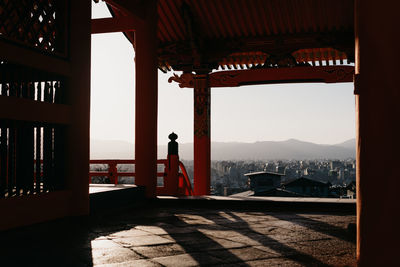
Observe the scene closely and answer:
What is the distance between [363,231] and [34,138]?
148 inches

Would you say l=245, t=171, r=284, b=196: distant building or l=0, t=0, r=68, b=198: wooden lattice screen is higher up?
l=0, t=0, r=68, b=198: wooden lattice screen

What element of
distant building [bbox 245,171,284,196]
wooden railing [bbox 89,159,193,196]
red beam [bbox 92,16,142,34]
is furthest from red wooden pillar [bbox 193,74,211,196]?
distant building [bbox 245,171,284,196]

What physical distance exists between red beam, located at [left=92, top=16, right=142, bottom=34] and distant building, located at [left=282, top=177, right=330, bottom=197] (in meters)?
18.0

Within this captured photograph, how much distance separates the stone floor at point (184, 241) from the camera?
343 centimetres

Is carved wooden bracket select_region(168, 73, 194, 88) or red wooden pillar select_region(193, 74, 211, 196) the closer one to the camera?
red wooden pillar select_region(193, 74, 211, 196)

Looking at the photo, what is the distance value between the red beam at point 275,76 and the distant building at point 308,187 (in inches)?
564

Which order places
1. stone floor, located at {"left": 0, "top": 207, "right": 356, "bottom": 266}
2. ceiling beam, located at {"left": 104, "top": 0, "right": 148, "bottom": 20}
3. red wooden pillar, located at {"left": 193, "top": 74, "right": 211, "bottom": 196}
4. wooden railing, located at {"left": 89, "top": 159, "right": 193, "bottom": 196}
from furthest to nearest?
red wooden pillar, located at {"left": 193, "top": 74, "right": 211, "bottom": 196}, wooden railing, located at {"left": 89, "top": 159, "right": 193, "bottom": 196}, ceiling beam, located at {"left": 104, "top": 0, "right": 148, "bottom": 20}, stone floor, located at {"left": 0, "top": 207, "right": 356, "bottom": 266}

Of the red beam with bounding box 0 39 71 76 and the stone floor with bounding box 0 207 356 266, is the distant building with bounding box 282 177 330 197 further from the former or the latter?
the red beam with bounding box 0 39 71 76

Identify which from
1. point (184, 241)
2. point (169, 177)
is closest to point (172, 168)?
point (169, 177)

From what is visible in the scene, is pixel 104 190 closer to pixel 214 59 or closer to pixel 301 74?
pixel 214 59

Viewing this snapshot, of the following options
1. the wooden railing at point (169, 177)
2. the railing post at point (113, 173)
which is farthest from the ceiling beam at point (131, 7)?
the railing post at point (113, 173)

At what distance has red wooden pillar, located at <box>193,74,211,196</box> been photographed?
10102mm

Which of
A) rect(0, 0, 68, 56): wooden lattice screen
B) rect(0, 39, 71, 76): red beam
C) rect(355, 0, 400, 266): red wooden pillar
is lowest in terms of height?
rect(355, 0, 400, 266): red wooden pillar

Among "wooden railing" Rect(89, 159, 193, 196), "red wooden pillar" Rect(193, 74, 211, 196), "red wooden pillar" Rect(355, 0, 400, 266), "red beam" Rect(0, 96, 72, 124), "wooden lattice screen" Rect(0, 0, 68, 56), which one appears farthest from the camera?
"red wooden pillar" Rect(193, 74, 211, 196)
